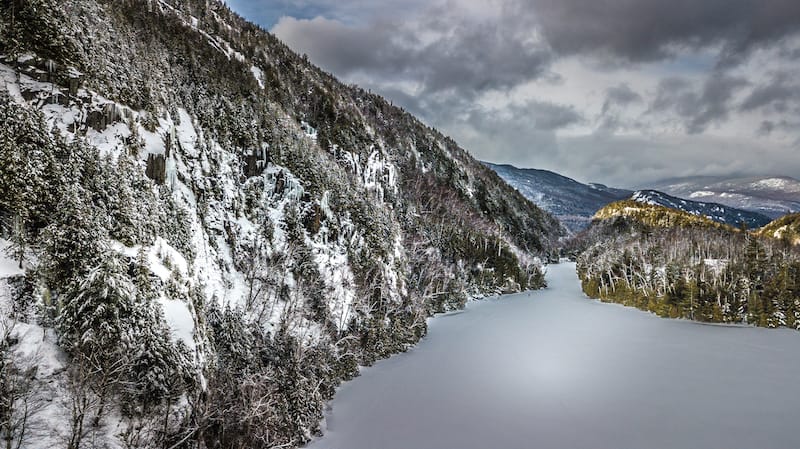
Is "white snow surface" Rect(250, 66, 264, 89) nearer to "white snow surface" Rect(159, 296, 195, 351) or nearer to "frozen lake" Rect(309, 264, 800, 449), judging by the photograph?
"frozen lake" Rect(309, 264, 800, 449)

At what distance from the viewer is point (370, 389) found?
3431 centimetres

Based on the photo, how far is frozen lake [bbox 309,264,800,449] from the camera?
26781mm

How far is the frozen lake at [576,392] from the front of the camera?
87.9ft

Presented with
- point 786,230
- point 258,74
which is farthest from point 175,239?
point 786,230

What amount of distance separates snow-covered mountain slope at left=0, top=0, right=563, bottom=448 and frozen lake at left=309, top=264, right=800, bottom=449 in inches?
164

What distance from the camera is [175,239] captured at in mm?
26188

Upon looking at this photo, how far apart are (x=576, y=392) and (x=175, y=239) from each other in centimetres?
3490

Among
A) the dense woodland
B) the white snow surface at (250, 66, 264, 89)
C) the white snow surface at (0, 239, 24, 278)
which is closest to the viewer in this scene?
the white snow surface at (0, 239, 24, 278)

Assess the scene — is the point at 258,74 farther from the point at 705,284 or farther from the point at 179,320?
the point at 705,284

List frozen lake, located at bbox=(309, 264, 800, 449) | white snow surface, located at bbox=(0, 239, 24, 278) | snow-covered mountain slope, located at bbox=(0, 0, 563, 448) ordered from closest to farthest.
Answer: white snow surface, located at bbox=(0, 239, 24, 278)
snow-covered mountain slope, located at bbox=(0, 0, 563, 448)
frozen lake, located at bbox=(309, 264, 800, 449)

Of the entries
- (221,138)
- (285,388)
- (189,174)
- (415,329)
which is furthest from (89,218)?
(415,329)

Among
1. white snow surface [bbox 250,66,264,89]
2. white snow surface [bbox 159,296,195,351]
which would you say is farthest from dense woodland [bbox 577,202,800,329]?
white snow surface [bbox 250,66,264,89]

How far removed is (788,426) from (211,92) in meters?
59.5

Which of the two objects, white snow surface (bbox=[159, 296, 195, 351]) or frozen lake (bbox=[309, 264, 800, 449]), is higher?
white snow surface (bbox=[159, 296, 195, 351])
